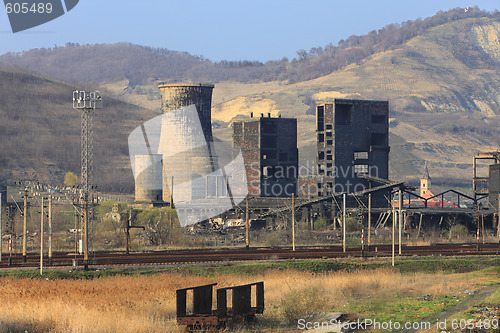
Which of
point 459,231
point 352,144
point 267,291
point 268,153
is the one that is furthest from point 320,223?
point 267,291

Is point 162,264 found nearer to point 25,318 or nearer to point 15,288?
A: point 15,288

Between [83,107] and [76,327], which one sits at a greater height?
[83,107]

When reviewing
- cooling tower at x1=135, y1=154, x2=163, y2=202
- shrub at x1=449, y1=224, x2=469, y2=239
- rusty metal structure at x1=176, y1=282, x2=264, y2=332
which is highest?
cooling tower at x1=135, y1=154, x2=163, y2=202

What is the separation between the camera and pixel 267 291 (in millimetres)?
36469

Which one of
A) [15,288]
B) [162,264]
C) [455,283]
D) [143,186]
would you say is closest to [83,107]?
[162,264]

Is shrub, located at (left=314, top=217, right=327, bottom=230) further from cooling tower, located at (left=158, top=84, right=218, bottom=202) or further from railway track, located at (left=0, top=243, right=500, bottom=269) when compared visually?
railway track, located at (left=0, top=243, right=500, bottom=269)

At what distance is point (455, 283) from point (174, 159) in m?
78.1

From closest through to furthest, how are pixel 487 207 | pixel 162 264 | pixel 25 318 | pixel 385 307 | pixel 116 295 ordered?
1. pixel 25 318
2. pixel 385 307
3. pixel 116 295
4. pixel 162 264
5. pixel 487 207

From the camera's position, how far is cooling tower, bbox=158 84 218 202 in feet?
368

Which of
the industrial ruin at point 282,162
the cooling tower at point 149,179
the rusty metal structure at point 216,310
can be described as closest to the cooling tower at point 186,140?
the industrial ruin at point 282,162

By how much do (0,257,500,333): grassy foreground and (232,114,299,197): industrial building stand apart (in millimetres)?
59411

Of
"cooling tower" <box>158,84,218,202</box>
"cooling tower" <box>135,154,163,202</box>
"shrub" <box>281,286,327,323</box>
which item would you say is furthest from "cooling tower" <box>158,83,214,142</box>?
"shrub" <box>281,286,327,323</box>

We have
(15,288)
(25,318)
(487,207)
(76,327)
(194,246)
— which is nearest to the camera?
(76,327)

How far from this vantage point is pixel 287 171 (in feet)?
361
